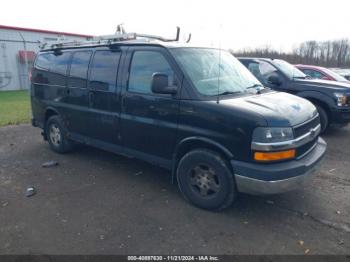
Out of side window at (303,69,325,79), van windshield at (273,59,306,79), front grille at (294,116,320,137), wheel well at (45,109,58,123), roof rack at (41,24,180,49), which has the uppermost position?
roof rack at (41,24,180,49)

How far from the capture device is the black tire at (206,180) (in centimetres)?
372

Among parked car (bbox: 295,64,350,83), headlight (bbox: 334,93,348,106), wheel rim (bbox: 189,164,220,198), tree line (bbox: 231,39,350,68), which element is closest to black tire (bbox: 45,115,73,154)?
wheel rim (bbox: 189,164,220,198)

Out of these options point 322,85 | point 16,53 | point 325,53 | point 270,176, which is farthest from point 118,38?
point 325,53

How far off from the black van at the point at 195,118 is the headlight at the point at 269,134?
11 mm

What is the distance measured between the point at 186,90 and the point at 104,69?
176cm

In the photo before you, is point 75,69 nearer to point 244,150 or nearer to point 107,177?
point 107,177

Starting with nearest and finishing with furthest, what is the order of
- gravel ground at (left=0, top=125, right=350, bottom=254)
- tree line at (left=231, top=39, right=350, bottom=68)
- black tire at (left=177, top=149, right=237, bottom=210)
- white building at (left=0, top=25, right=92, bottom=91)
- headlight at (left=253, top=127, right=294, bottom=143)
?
1. gravel ground at (left=0, top=125, right=350, bottom=254)
2. headlight at (left=253, top=127, right=294, bottom=143)
3. black tire at (left=177, top=149, right=237, bottom=210)
4. white building at (left=0, top=25, right=92, bottom=91)
5. tree line at (left=231, top=39, right=350, bottom=68)

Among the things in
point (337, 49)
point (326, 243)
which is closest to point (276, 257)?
point (326, 243)

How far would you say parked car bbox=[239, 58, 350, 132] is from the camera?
739cm

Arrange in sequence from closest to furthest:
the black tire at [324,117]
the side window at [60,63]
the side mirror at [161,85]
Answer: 1. the side mirror at [161,85]
2. the side window at [60,63]
3. the black tire at [324,117]

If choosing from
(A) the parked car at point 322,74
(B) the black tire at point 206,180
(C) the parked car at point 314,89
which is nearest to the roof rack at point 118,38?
(B) the black tire at point 206,180

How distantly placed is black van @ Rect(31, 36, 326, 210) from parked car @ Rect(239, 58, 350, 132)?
337 centimetres

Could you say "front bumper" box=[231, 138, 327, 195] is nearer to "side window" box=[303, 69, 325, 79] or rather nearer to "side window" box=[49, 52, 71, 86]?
"side window" box=[49, 52, 71, 86]

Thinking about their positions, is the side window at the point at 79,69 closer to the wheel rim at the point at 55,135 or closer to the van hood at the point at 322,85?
the wheel rim at the point at 55,135
